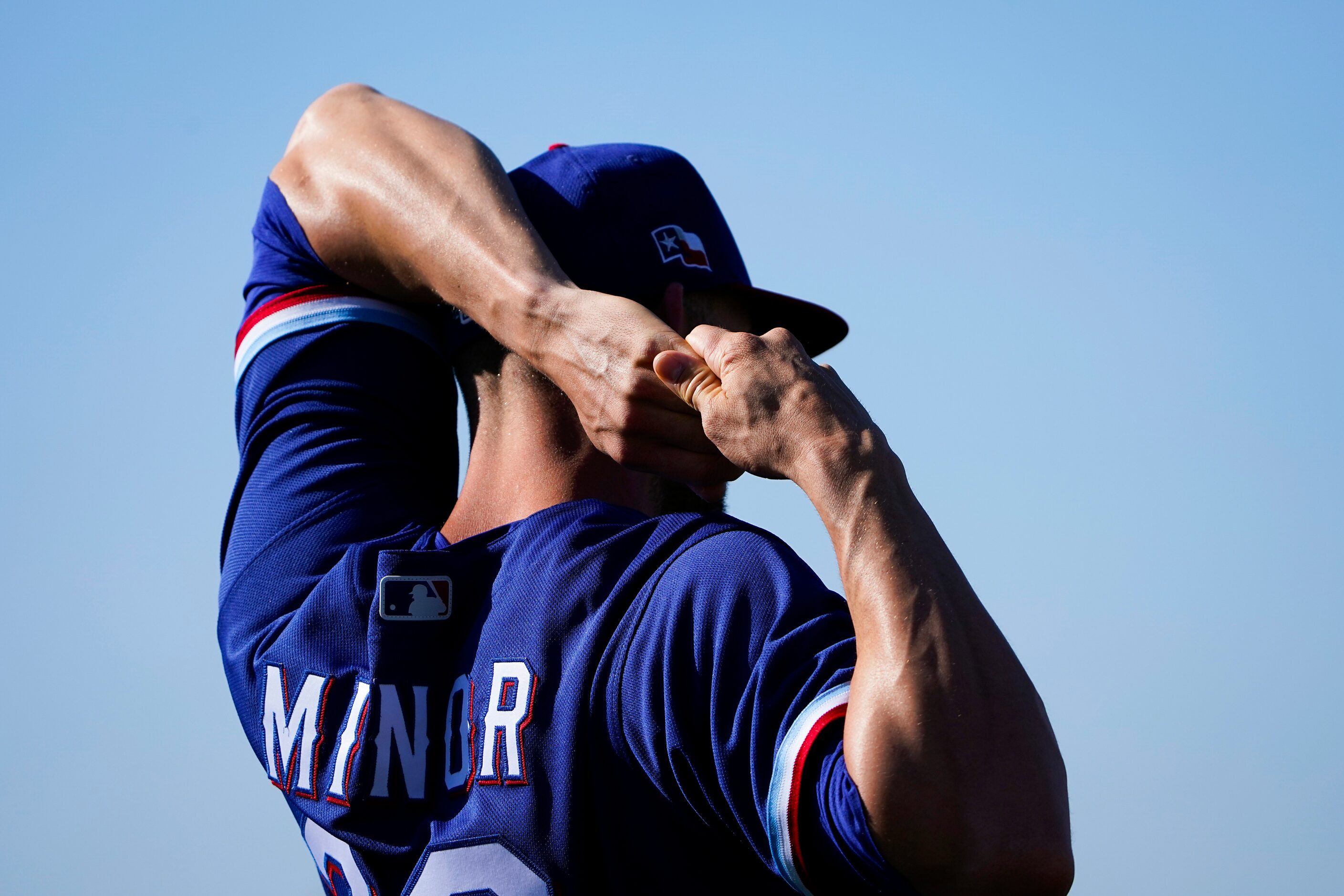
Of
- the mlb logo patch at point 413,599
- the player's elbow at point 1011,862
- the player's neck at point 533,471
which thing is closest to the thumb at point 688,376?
the player's neck at point 533,471

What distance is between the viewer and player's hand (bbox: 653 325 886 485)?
196 centimetres

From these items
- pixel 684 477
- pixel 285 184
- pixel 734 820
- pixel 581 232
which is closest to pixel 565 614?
pixel 684 477

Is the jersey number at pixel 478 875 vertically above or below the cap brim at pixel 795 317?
below

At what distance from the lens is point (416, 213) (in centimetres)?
257

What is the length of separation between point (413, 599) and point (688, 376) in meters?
0.71

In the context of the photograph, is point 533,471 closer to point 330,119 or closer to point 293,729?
point 293,729

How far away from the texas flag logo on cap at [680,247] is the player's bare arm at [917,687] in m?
0.80

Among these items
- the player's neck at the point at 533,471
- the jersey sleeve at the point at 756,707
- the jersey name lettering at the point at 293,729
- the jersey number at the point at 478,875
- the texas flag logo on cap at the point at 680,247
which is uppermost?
the texas flag logo on cap at the point at 680,247

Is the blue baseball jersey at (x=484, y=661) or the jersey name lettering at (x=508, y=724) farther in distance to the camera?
the jersey name lettering at (x=508, y=724)

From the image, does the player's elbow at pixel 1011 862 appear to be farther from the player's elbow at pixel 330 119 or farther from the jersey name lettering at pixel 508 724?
the player's elbow at pixel 330 119

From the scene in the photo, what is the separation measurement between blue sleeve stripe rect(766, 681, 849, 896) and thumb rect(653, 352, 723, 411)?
1.78ft

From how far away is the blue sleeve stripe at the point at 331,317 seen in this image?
9.42 feet

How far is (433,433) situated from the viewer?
2984mm

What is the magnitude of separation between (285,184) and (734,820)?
185 centimetres
